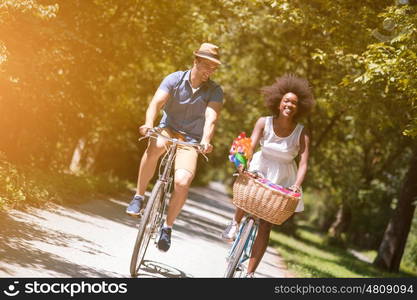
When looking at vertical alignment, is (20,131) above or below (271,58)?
below

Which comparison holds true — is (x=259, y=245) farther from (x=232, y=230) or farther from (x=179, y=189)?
(x=179, y=189)

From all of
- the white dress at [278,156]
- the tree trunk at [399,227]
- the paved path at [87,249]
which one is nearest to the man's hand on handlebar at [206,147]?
the white dress at [278,156]

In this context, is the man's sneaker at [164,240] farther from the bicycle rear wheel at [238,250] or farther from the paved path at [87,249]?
the bicycle rear wheel at [238,250]

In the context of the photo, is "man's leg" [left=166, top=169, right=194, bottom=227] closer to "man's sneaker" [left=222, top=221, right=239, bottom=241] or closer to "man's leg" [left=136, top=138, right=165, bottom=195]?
"man's leg" [left=136, top=138, right=165, bottom=195]

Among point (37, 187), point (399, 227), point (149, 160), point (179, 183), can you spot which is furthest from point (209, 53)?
point (399, 227)

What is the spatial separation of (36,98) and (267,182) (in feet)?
27.6

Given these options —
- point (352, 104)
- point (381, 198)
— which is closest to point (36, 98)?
point (352, 104)

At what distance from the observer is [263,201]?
20.9 feet

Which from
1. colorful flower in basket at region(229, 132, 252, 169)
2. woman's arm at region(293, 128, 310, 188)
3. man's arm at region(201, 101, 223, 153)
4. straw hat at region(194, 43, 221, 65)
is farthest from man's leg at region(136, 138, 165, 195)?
woman's arm at region(293, 128, 310, 188)

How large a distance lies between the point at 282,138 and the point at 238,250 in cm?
123

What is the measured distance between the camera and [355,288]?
787 centimetres

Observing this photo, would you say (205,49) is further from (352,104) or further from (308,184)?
(308,184)

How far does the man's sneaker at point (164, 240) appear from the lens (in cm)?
693

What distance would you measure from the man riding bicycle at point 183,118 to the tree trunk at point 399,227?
12572 mm
